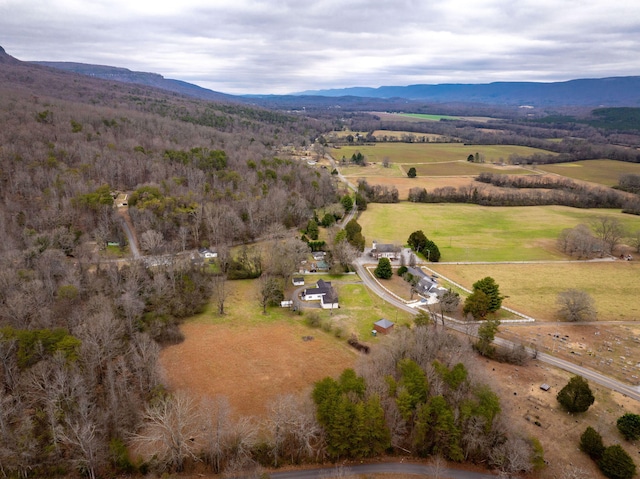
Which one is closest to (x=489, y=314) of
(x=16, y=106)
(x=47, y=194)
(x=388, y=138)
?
(x=47, y=194)

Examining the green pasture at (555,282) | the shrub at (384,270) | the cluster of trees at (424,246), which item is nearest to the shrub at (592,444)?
the green pasture at (555,282)

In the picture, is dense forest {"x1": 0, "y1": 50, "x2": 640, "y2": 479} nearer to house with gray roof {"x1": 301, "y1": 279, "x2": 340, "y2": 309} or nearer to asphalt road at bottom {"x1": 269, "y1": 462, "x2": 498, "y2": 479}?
asphalt road at bottom {"x1": 269, "y1": 462, "x2": 498, "y2": 479}

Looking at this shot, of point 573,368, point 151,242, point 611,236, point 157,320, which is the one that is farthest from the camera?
point 611,236

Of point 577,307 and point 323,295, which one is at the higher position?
point 577,307

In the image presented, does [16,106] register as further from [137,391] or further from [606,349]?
[606,349]

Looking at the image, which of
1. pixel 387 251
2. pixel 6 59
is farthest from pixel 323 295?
pixel 6 59

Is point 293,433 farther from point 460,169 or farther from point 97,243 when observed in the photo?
point 460,169

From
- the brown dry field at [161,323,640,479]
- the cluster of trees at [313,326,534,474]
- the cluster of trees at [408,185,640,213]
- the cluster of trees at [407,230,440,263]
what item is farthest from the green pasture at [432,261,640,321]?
the cluster of trees at [408,185,640,213]
